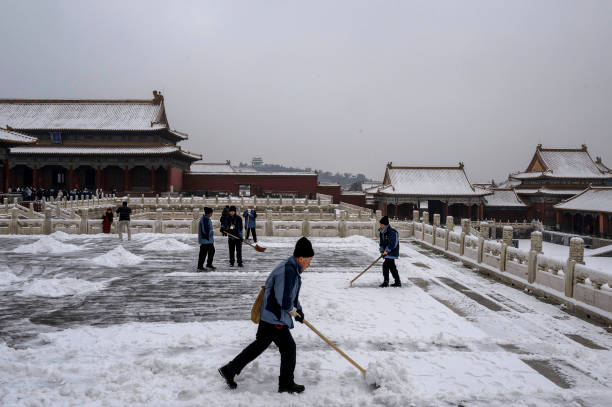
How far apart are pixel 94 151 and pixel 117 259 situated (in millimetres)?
31671

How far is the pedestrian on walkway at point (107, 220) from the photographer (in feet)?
49.8

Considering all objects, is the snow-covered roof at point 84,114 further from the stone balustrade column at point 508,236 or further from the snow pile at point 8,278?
the stone balustrade column at point 508,236

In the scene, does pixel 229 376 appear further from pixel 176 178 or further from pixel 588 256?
pixel 176 178

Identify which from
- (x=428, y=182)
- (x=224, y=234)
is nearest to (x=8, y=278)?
(x=224, y=234)

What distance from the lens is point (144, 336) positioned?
197 inches

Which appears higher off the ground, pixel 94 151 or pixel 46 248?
pixel 94 151

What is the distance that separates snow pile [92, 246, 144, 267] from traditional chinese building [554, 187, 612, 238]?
34.7m

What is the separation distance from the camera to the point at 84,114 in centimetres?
4019

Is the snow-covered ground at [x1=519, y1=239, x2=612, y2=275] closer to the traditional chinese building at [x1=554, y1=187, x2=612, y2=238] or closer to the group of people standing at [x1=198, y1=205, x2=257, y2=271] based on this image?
the traditional chinese building at [x1=554, y1=187, x2=612, y2=238]

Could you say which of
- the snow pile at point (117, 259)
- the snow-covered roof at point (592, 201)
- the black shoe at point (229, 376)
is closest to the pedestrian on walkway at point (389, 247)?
the black shoe at point (229, 376)

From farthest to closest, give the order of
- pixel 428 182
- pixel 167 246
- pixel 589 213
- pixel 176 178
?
pixel 428 182, pixel 176 178, pixel 589 213, pixel 167 246

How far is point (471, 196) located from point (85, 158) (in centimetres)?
3779

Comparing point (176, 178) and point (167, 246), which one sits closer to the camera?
point (167, 246)

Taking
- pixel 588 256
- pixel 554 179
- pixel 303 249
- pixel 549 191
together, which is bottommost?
pixel 588 256
